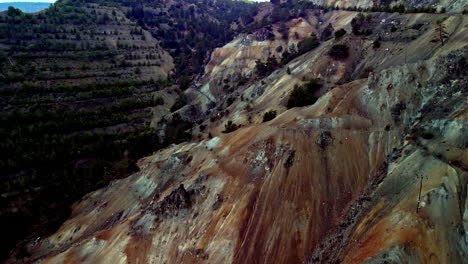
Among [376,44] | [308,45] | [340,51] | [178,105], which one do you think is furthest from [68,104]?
[376,44]

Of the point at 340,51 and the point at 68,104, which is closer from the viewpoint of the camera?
the point at 340,51

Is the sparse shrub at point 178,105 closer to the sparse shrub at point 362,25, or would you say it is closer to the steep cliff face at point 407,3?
the sparse shrub at point 362,25

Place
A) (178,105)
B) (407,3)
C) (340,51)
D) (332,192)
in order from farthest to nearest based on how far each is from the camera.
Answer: (178,105) → (407,3) → (340,51) → (332,192)

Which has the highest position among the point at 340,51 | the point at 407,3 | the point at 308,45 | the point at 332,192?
the point at 308,45

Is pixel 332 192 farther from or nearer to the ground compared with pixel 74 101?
nearer to the ground

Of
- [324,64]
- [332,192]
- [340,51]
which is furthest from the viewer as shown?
[324,64]

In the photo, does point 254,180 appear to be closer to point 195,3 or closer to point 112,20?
point 112,20

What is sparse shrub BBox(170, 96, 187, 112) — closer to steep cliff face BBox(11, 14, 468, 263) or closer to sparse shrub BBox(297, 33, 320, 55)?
sparse shrub BBox(297, 33, 320, 55)

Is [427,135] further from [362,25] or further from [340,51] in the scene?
[362,25]

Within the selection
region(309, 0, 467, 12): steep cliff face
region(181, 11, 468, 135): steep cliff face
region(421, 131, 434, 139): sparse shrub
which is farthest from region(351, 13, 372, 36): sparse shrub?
region(421, 131, 434, 139): sparse shrub
